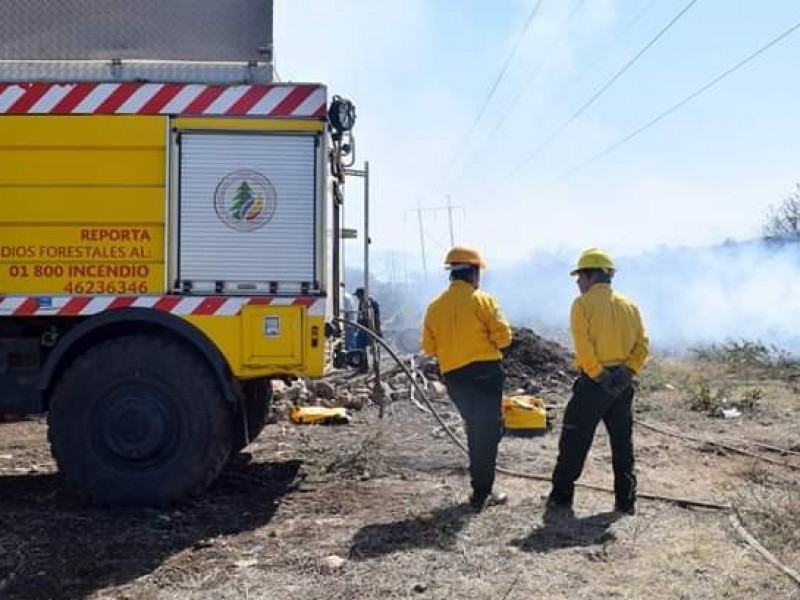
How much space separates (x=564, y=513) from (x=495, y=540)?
0.85 metres

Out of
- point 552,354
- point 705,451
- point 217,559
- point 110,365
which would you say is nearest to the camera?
point 217,559

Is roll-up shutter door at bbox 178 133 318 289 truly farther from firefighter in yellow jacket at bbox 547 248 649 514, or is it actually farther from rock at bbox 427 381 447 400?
rock at bbox 427 381 447 400

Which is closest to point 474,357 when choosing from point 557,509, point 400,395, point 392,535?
point 557,509

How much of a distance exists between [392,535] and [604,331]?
6.66 ft

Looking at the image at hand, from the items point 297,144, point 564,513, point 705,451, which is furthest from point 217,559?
point 705,451

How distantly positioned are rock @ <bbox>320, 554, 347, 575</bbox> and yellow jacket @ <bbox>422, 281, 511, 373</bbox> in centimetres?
185

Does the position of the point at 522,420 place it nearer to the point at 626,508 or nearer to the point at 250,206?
the point at 626,508

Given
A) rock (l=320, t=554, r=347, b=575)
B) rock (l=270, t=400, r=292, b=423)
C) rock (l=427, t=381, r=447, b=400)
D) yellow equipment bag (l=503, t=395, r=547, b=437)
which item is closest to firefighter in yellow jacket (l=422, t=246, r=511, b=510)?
rock (l=320, t=554, r=347, b=575)

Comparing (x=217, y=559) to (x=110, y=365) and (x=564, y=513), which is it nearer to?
(x=110, y=365)

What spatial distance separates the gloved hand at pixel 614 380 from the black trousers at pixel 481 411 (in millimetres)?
736

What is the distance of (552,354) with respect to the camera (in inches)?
645

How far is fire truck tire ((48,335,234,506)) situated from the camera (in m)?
6.17

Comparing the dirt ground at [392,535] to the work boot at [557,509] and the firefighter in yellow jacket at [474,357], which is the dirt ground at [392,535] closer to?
the work boot at [557,509]

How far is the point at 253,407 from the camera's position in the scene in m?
7.64
